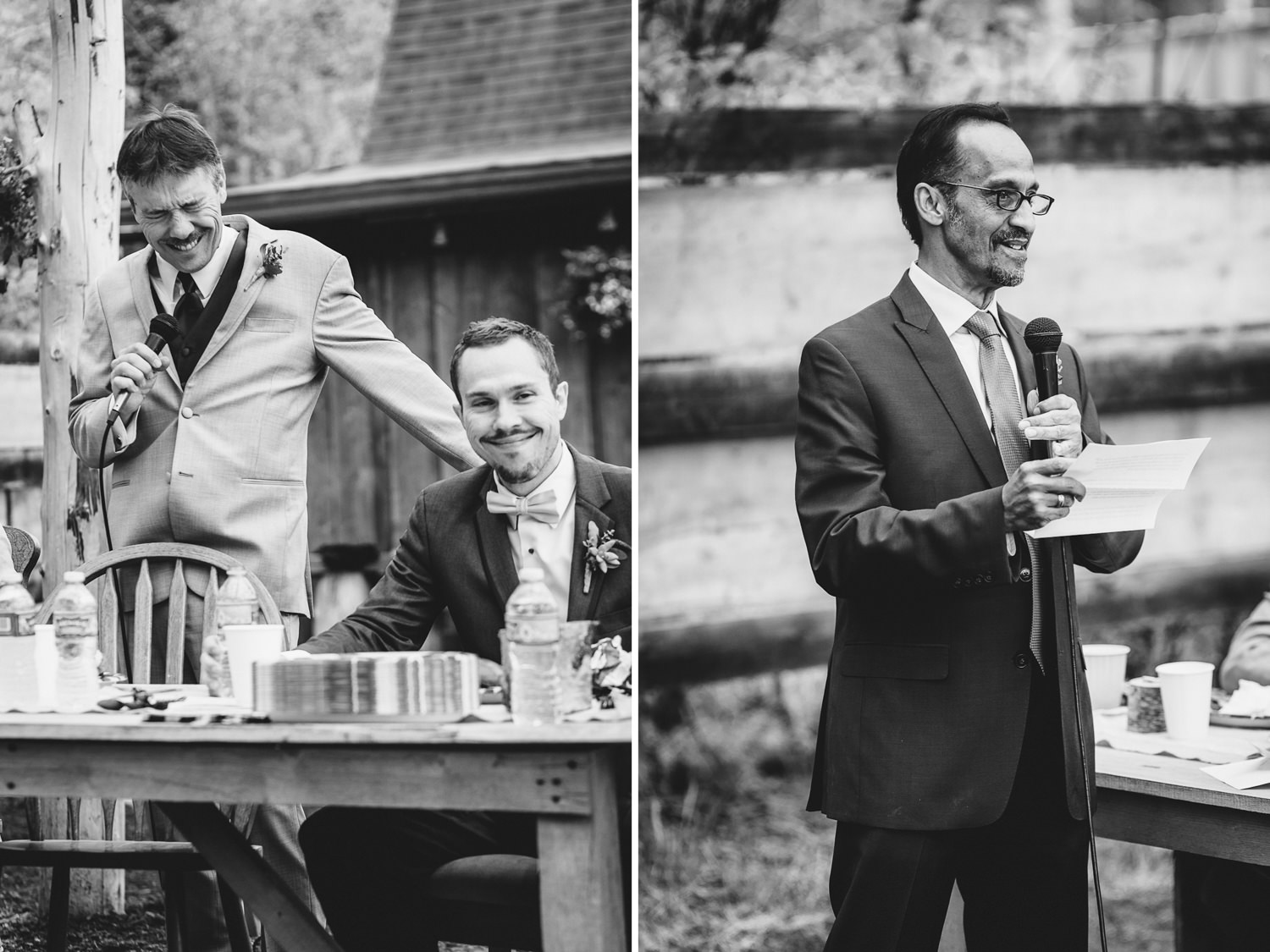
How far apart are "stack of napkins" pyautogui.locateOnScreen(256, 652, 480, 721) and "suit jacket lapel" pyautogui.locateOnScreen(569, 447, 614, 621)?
0.37m

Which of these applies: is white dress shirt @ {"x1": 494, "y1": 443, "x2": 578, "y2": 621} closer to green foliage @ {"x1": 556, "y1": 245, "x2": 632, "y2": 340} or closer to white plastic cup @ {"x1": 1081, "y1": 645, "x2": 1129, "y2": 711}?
white plastic cup @ {"x1": 1081, "y1": 645, "x2": 1129, "y2": 711}

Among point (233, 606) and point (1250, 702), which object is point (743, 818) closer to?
point (1250, 702)

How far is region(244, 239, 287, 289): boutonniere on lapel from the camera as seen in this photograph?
105 inches

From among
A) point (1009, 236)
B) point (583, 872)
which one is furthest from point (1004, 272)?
point (583, 872)

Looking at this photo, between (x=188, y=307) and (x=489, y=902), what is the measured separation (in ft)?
4.19

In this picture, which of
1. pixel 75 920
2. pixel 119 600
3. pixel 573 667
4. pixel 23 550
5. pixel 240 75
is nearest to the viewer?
pixel 573 667

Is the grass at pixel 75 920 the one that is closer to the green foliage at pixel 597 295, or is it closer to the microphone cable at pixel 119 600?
the microphone cable at pixel 119 600

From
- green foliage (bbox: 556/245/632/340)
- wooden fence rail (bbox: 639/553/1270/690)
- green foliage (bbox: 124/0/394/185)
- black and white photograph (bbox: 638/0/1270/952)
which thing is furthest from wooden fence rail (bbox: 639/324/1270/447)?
green foliage (bbox: 124/0/394/185)

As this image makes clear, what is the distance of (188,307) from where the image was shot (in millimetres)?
2668

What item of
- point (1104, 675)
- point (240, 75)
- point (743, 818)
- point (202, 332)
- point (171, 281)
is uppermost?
point (240, 75)

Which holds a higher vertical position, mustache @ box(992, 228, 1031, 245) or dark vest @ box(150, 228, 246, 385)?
mustache @ box(992, 228, 1031, 245)

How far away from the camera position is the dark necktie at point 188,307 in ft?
8.73

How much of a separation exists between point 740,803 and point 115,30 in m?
2.90

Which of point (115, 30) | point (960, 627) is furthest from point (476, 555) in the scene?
point (115, 30)
